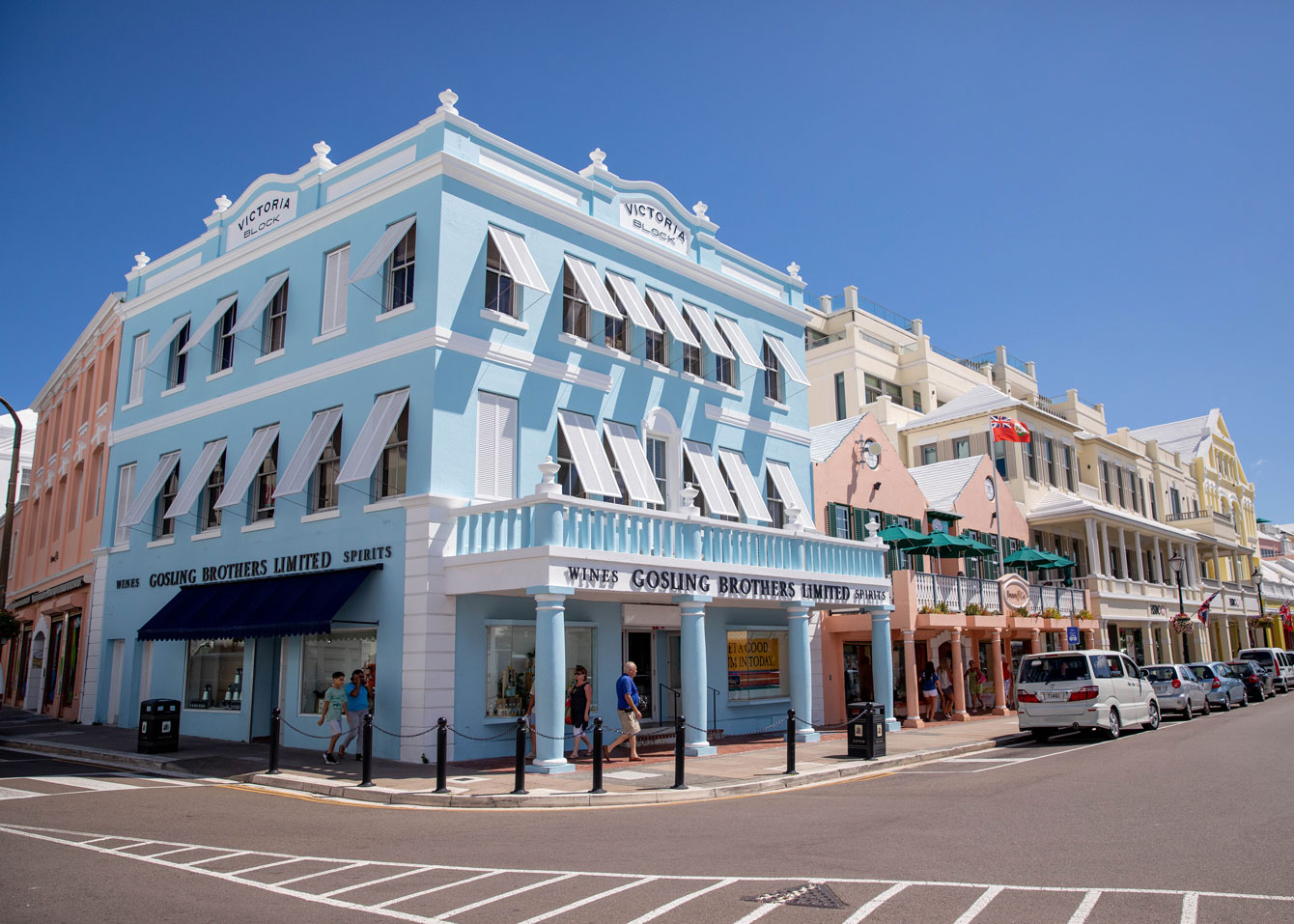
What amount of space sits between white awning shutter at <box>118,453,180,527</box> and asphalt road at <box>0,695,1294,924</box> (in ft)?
33.5

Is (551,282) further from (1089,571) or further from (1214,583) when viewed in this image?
(1214,583)

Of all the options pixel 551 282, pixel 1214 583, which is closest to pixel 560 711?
pixel 551 282

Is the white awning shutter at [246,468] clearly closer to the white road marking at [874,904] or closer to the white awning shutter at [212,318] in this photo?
the white awning shutter at [212,318]

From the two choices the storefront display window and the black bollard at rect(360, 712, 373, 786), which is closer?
the black bollard at rect(360, 712, 373, 786)

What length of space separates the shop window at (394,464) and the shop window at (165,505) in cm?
814

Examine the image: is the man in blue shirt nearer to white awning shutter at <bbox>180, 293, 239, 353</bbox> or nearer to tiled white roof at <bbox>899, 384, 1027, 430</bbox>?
white awning shutter at <bbox>180, 293, 239, 353</bbox>

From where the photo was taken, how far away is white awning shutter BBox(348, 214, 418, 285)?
1811 centimetres

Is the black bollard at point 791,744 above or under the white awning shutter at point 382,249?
under

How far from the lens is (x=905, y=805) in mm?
12062

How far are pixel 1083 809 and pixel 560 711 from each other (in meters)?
7.81

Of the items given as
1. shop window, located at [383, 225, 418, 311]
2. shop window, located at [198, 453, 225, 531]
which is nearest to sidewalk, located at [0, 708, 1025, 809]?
shop window, located at [198, 453, 225, 531]

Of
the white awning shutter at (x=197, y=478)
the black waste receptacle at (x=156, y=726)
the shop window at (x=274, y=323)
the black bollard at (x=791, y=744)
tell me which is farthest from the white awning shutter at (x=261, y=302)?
the black bollard at (x=791, y=744)

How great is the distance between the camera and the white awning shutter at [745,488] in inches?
913

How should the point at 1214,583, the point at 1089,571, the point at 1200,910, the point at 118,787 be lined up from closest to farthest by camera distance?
the point at 1200,910 → the point at 118,787 → the point at 1089,571 → the point at 1214,583
